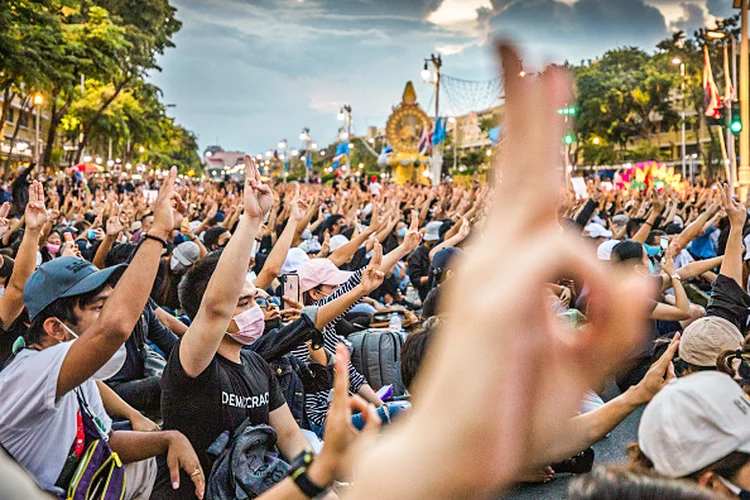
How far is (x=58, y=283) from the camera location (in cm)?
307

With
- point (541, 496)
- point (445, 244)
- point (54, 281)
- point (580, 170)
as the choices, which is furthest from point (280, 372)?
point (580, 170)

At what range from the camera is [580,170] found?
72750 millimetres

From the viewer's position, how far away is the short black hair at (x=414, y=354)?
3.51m

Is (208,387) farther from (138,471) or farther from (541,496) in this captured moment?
(541,496)

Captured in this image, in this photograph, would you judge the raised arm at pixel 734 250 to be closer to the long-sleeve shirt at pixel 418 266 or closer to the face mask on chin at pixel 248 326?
the face mask on chin at pixel 248 326

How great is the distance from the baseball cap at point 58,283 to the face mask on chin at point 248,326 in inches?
27.6

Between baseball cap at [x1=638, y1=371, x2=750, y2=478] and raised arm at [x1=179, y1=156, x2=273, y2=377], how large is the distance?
1726 millimetres

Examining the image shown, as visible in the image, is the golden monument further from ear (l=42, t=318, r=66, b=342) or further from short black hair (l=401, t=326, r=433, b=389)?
ear (l=42, t=318, r=66, b=342)

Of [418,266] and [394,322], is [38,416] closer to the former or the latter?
[394,322]

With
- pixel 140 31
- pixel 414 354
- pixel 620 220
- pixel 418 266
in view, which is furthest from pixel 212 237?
pixel 140 31

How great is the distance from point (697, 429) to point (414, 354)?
1.64 meters

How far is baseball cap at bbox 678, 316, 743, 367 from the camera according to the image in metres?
4.35

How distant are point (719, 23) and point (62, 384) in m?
46.8

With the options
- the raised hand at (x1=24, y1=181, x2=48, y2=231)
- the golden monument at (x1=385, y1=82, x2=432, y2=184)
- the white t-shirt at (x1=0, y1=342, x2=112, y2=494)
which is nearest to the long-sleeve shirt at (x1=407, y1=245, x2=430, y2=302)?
the raised hand at (x1=24, y1=181, x2=48, y2=231)
